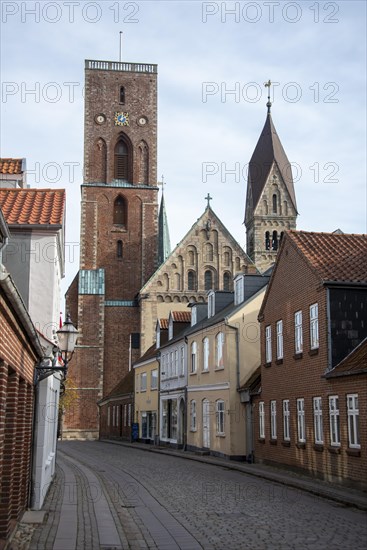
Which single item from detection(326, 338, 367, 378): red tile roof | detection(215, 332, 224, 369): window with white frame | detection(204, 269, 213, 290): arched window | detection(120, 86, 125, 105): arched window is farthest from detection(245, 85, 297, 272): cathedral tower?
detection(326, 338, 367, 378): red tile roof

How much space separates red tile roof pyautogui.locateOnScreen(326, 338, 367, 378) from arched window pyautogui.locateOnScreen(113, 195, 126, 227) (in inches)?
1708

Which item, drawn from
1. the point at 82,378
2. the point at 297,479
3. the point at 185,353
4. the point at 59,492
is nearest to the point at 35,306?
the point at 59,492

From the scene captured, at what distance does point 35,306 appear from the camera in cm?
1568

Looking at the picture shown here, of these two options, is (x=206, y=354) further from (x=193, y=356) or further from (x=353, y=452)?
(x=353, y=452)

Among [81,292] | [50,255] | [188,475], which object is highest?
[81,292]

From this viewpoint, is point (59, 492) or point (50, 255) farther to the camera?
point (59, 492)

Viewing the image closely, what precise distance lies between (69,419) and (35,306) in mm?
42740

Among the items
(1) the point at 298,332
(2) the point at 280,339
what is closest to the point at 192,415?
(2) the point at 280,339

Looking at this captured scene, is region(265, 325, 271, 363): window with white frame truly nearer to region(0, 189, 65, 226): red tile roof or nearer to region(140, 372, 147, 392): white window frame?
region(0, 189, 65, 226): red tile roof

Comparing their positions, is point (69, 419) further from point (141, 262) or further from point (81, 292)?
point (141, 262)

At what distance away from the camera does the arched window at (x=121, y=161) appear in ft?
205

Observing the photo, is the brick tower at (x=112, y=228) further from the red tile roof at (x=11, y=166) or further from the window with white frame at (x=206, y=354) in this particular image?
the red tile roof at (x=11, y=166)

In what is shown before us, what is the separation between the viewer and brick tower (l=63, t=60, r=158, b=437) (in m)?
57.2

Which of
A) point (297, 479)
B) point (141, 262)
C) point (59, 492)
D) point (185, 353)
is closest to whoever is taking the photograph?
point (59, 492)
